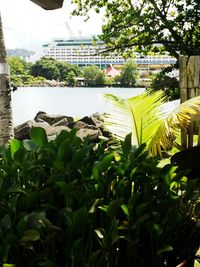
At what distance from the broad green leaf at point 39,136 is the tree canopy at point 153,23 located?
8444 millimetres

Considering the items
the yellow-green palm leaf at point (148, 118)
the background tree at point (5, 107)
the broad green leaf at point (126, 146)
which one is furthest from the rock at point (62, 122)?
the broad green leaf at point (126, 146)

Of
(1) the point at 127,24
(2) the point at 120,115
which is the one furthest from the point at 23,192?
(1) the point at 127,24

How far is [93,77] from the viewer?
18.6m

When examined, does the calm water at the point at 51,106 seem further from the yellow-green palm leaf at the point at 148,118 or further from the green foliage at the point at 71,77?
the yellow-green palm leaf at the point at 148,118

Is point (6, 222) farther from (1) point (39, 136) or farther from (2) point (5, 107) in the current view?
(2) point (5, 107)

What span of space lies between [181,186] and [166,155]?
5680mm

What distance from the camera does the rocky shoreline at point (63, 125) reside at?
28.7 ft

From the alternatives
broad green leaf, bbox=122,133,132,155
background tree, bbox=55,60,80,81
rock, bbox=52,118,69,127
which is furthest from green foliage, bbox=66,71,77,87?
broad green leaf, bbox=122,133,132,155

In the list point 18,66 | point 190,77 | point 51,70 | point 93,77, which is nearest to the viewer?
point 190,77

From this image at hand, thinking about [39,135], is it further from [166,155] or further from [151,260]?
[166,155]

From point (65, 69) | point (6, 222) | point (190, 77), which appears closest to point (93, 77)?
point (65, 69)

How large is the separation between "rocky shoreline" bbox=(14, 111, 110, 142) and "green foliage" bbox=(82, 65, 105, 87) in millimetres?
4409

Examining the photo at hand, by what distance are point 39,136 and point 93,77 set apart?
17471mm

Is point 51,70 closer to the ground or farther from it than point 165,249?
farther from it
